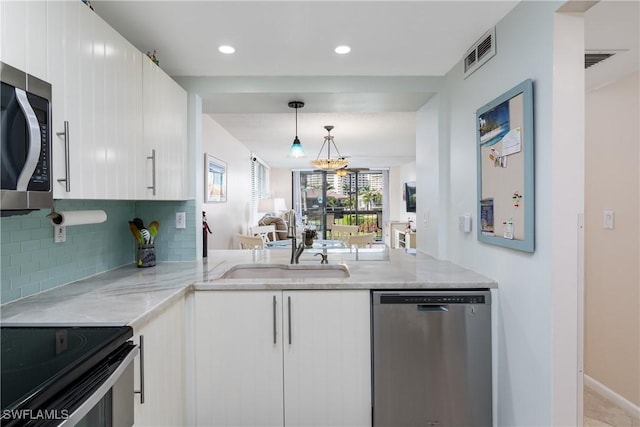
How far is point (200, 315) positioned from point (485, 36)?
2104mm

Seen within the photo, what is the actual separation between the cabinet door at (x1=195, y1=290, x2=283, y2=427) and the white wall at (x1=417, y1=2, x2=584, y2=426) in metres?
1.14

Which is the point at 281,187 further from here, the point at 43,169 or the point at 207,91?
the point at 43,169

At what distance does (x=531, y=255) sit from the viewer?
→ 4.91 ft

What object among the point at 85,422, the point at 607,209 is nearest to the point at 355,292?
the point at 85,422

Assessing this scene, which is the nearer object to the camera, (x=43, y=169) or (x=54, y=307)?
(x=43, y=169)

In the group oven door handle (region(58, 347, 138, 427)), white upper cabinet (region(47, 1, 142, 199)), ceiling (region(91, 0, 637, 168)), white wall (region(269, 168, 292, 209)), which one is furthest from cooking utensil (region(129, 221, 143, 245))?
white wall (region(269, 168, 292, 209))

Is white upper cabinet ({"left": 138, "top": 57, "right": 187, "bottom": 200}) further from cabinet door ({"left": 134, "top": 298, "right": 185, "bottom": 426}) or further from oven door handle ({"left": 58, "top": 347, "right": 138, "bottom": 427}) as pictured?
oven door handle ({"left": 58, "top": 347, "right": 138, "bottom": 427})

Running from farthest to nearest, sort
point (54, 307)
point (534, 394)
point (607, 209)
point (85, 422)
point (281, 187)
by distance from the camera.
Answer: point (281, 187)
point (607, 209)
point (534, 394)
point (54, 307)
point (85, 422)

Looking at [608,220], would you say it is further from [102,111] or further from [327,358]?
[102,111]

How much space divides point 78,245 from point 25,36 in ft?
3.58

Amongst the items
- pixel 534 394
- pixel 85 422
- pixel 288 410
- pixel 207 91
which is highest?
pixel 207 91

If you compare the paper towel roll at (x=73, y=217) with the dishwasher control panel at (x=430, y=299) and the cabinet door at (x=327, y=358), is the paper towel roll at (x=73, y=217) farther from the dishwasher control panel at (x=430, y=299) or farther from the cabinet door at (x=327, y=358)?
the dishwasher control panel at (x=430, y=299)

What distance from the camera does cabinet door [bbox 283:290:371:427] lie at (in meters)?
1.79

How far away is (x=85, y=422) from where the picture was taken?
3.13ft
